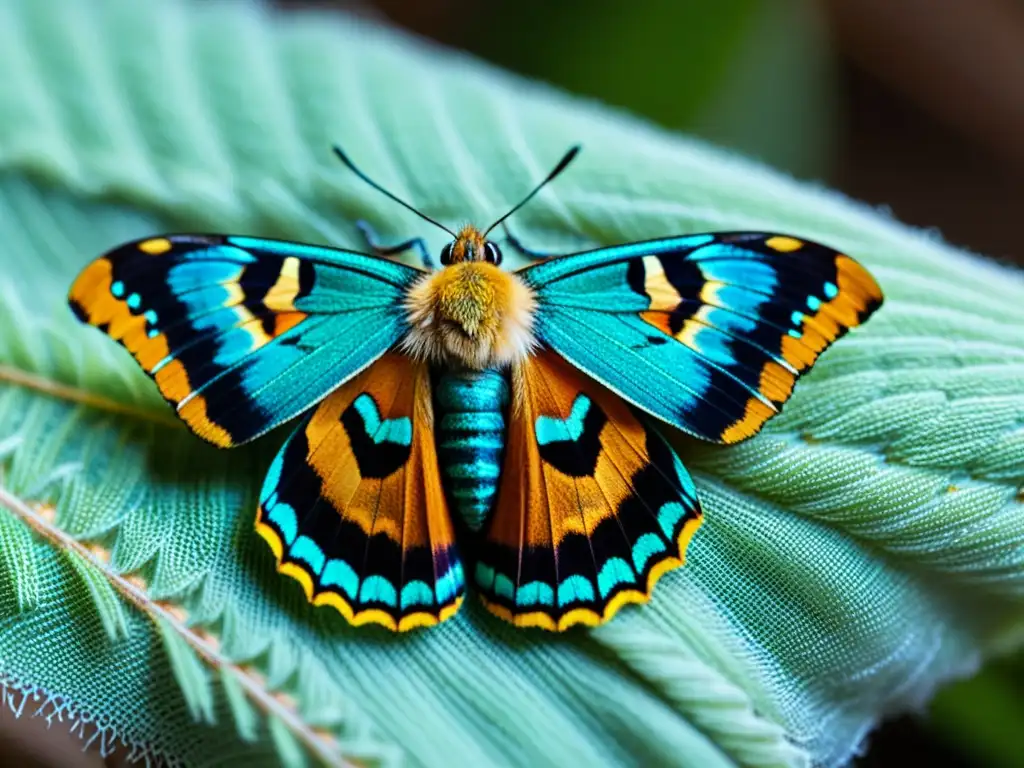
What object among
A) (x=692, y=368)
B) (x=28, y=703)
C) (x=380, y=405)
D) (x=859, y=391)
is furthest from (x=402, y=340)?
(x=28, y=703)

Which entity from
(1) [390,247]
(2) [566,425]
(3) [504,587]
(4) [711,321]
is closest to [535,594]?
(3) [504,587]

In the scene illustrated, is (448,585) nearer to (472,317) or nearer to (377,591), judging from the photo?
(377,591)

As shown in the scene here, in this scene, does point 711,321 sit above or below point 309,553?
above

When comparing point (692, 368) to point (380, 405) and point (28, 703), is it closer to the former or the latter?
point (380, 405)

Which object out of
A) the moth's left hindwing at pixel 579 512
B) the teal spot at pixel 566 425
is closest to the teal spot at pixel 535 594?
the moth's left hindwing at pixel 579 512

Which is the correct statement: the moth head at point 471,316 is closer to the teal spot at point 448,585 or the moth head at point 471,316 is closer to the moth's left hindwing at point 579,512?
the moth's left hindwing at point 579,512
